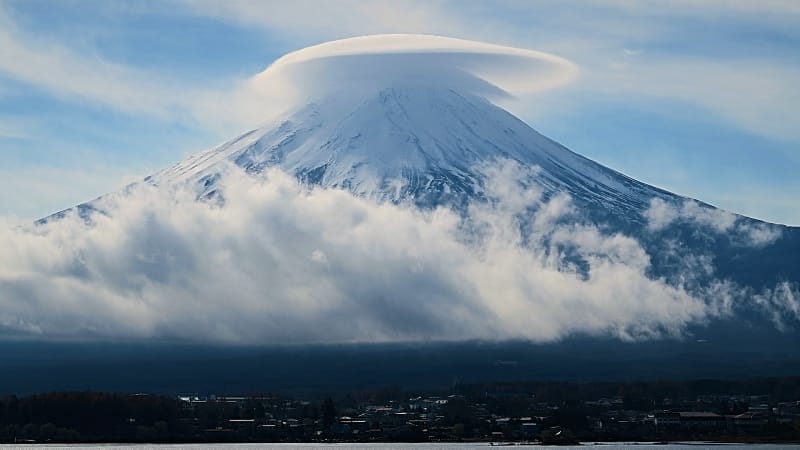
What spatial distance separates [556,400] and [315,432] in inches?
915

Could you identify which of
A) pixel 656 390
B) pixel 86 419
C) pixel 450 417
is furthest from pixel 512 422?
pixel 86 419

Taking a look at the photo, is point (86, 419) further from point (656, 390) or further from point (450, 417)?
point (656, 390)

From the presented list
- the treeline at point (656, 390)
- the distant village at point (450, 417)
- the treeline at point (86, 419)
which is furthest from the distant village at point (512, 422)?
the treeline at point (86, 419)

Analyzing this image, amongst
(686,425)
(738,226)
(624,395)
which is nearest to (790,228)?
(738,226)

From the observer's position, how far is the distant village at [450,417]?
307 ft

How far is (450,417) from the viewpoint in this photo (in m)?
104

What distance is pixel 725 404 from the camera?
105312 millimetres

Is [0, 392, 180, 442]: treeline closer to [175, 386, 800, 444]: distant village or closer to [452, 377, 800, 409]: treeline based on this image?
[175, 386, 800, 444]: distant village

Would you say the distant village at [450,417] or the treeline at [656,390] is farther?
the treeline at [656,390]


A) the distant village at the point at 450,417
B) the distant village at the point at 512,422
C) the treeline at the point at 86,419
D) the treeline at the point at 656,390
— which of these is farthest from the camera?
the treeline at the point at 656,390

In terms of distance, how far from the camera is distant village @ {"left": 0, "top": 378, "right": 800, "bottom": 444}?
93625mm

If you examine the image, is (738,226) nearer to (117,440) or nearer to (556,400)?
(556,400)

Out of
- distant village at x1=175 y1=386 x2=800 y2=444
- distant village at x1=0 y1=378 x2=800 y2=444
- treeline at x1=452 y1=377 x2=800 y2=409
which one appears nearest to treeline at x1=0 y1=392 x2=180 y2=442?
distant village at x1=0 y1=378 x2=800 y2=444

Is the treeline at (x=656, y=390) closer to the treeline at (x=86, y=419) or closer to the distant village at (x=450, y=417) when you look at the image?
the distant village at (x=450, y=417)
